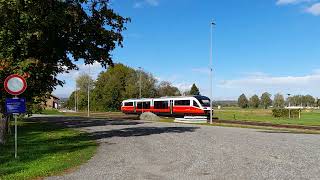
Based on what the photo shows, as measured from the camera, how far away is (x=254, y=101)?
626 ft

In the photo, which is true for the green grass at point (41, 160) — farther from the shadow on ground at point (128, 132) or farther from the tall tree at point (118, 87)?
the tall tree at point (118, 87)

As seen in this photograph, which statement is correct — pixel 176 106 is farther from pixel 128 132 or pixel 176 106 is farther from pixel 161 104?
pixel 128 132

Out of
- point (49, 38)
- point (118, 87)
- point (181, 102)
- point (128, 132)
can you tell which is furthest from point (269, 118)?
point (118, 87)

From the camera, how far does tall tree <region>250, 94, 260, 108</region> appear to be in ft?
623

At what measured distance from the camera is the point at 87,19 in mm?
24344

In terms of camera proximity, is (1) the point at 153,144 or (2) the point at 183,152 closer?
(2) the point at 183,152

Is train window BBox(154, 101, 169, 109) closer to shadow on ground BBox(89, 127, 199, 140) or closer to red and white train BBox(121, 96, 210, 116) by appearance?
red and white train BBox(121, 96, 210, 116)

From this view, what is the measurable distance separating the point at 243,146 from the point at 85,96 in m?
114

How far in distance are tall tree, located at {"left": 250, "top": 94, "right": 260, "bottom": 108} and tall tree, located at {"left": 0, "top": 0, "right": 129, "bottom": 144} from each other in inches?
6670

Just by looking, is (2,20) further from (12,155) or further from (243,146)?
(243,146)

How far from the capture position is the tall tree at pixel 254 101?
190000 mm

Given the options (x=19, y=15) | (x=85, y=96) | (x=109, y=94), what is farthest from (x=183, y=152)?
(x=85, y=96)

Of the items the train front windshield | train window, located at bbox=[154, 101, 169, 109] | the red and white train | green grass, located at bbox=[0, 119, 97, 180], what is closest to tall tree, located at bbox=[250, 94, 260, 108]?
the red and white train

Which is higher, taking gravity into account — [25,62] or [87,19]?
[87,19]
